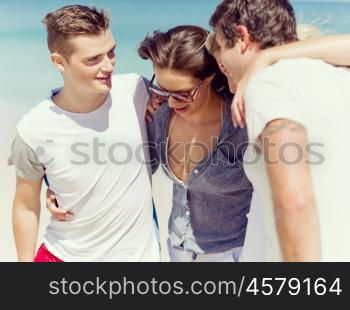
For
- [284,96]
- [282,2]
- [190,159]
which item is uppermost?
[282,2]

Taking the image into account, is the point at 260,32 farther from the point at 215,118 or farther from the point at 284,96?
the point at 215,118

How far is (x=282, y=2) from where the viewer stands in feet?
6.91

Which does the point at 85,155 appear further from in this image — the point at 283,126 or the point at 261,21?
the point at 283,126

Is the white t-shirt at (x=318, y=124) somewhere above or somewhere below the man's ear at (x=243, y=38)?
below

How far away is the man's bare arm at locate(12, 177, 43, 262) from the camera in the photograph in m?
2.69

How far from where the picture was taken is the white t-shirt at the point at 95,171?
2.60m

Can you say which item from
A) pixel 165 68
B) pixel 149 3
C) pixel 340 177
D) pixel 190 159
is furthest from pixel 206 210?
pixel 149 3

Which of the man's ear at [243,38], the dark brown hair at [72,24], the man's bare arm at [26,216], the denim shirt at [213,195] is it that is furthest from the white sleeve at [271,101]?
the man's bare arm at [26,216]

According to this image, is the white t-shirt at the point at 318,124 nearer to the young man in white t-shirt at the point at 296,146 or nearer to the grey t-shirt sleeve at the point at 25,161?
the young man in white t-shirt at the point at 296,146

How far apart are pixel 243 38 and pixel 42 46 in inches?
397

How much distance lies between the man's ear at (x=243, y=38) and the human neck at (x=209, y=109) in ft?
1.91

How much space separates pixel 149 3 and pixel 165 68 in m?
11.8

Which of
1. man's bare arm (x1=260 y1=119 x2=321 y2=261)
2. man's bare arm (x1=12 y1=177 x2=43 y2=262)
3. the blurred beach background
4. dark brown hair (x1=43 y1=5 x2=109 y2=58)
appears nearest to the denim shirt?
dark brown hair (x1=43 y1=5 x2=109 y2=58)

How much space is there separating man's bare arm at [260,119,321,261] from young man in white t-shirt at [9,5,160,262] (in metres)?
1.02
